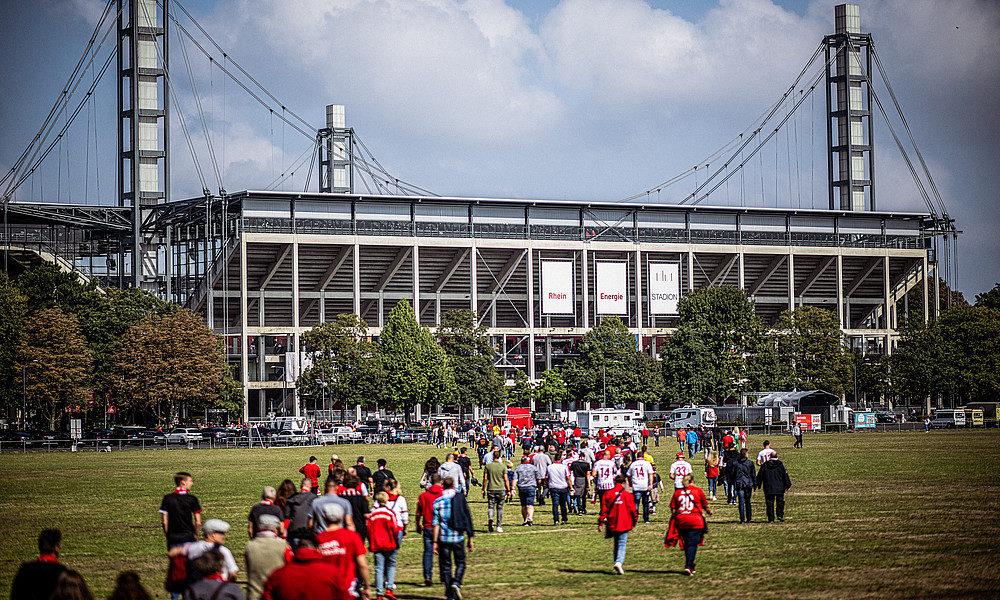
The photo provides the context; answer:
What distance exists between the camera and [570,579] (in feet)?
57.4

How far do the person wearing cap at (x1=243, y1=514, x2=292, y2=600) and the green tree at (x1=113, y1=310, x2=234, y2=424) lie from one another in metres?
65.9

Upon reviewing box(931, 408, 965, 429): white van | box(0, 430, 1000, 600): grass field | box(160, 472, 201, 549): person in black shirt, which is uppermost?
box(160, 472, 201, 549): person in black shirt

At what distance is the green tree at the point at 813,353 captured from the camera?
9600cm

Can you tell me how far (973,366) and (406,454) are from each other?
61.9 metres

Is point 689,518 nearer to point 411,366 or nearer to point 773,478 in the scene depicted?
point 773,478

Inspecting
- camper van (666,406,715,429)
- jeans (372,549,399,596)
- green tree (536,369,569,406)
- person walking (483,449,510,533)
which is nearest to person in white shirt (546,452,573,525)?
person walking (483,449,510,533)

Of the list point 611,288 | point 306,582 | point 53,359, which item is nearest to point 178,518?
point 306,582

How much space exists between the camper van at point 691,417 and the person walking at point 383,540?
67.3 m

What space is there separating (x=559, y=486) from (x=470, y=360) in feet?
216

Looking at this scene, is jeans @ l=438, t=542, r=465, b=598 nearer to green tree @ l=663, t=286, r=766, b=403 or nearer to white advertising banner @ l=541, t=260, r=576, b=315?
green tree @ l=663, t=286, r=766, b=403

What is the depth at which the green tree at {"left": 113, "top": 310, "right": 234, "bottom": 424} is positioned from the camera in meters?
75.2

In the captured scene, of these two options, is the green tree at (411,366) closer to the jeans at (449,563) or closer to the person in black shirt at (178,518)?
the jeans at (449,563)

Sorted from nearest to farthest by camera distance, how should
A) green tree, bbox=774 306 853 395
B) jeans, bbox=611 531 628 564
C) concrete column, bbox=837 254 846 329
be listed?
jeans, bbox=611 531 628 564, green tree, bbox=774 306 853 395, concrete column, bbox=837 254 846 329

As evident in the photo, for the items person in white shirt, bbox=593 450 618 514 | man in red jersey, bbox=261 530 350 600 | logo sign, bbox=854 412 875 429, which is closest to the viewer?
man in red jersey, bbox=261 530 350 600
